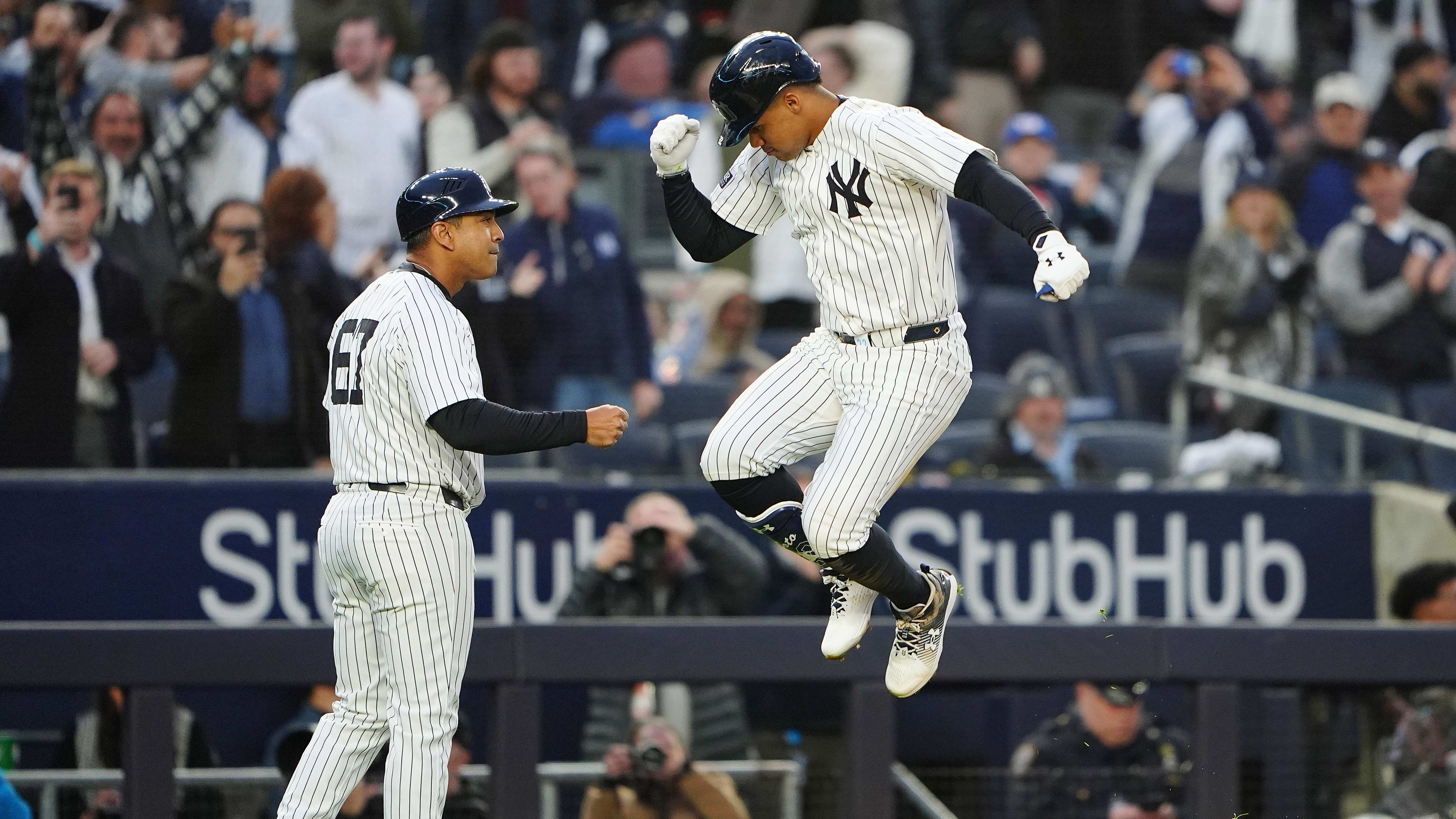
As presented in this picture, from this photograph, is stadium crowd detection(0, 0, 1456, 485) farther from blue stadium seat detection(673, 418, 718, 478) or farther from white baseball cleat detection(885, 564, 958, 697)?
white baseball cleat detection(885, 564, 958, 697)

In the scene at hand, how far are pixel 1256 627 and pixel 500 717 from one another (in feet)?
7.44

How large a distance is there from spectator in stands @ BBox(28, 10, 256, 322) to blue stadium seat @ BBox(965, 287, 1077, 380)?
3.35 metres

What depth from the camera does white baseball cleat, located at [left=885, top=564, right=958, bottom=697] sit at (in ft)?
16.2

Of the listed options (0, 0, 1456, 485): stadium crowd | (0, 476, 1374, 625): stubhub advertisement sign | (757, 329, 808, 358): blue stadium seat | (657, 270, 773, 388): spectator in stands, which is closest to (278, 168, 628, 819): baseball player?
(0, 476, 1374, 625): stubhub advertisement sign

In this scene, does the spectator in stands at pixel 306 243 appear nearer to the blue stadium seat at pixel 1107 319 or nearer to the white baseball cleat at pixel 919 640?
the white baseball cleat at pixel 919 640

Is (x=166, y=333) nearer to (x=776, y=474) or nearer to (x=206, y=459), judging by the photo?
(x=206, y=459)

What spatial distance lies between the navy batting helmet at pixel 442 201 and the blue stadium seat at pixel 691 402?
11.2ft

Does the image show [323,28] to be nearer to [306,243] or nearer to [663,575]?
[306,243]

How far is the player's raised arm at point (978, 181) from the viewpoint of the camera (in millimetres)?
4094

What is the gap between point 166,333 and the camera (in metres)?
7.15

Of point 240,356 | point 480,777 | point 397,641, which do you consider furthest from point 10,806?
point 240,356

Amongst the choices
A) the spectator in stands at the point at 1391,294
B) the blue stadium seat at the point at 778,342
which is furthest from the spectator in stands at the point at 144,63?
the spectator in stands at the point at 1391,294

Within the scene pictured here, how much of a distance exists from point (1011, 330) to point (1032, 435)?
1.08 meters

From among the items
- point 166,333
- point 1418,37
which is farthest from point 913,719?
point 1418,37
